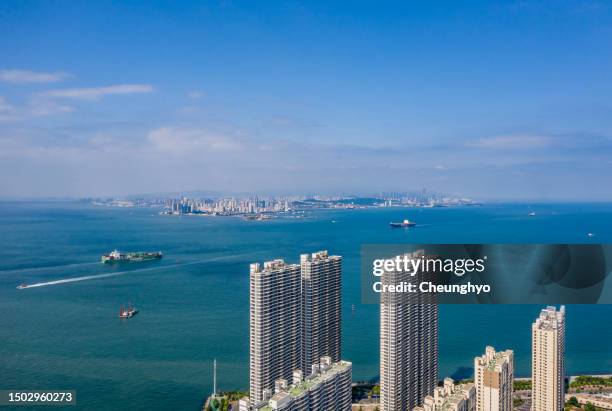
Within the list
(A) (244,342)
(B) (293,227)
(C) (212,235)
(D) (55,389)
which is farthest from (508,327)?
(B) (293,227)

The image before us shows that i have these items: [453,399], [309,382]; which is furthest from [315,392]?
[453,399]

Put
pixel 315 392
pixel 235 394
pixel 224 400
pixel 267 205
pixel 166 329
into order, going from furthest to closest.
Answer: pixel 267 205 → pixel 166 329 → pixel 235 394 → pixel 224 400 → pixel 315 392

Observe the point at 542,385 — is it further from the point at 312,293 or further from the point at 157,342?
the point at 157,342

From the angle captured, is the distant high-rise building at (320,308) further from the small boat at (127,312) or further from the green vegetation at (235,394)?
the small boat at (127,312)

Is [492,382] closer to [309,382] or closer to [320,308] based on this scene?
[309,382]

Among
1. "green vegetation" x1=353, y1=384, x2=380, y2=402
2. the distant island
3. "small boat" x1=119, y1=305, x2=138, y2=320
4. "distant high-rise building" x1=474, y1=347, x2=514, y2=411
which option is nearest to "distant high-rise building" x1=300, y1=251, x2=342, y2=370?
"green vegetation" x1=353, y1=384, x2=380, y2=402

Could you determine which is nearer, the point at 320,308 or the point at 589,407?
the point at 589,407

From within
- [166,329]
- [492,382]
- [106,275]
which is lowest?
[166,329]

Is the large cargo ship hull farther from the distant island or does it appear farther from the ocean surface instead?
the distant island
